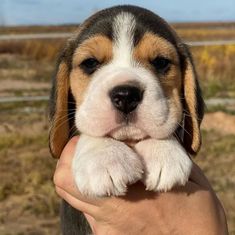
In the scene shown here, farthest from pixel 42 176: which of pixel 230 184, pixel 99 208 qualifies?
pixel 99 208

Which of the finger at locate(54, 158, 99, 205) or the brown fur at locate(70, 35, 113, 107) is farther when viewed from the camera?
the brown fur at locate(70, 35, 113, 107)

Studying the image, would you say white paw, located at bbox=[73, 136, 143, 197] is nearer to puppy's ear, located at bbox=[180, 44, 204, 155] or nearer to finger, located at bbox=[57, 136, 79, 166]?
finger, located at bbox=[57, 136, 79, 166]

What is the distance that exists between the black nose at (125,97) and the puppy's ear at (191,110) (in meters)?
0.68

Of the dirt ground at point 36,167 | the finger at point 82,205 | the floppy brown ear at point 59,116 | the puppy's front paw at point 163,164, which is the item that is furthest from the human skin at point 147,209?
the dirt ground at point 36,167

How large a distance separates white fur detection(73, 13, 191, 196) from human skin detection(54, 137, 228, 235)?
18 centimetres

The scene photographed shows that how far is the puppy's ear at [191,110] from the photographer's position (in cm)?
439

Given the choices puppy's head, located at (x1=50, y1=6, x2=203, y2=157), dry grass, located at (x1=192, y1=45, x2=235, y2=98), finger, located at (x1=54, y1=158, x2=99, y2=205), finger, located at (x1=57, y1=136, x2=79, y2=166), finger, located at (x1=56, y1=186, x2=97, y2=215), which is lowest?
dry grass, located at (x1=192, y1=45, x2=235, y2=98)

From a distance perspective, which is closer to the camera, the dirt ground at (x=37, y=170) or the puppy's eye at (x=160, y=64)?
the puppy's eye at (x=160, y=64)

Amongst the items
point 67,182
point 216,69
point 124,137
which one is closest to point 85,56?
point 124,137

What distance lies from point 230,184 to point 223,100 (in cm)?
876

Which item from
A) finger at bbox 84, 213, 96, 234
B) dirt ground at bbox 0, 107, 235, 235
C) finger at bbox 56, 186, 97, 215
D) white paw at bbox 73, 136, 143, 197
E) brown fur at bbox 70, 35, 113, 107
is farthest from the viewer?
dirt ground at bbox 0, 107, 235, 235

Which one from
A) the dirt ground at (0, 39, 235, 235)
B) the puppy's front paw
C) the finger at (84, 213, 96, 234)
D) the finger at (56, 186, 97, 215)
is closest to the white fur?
the puppy's front paw

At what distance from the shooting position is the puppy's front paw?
359 cm

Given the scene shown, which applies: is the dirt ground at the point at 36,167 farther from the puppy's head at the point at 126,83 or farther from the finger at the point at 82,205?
the finger at the point at 82,205
